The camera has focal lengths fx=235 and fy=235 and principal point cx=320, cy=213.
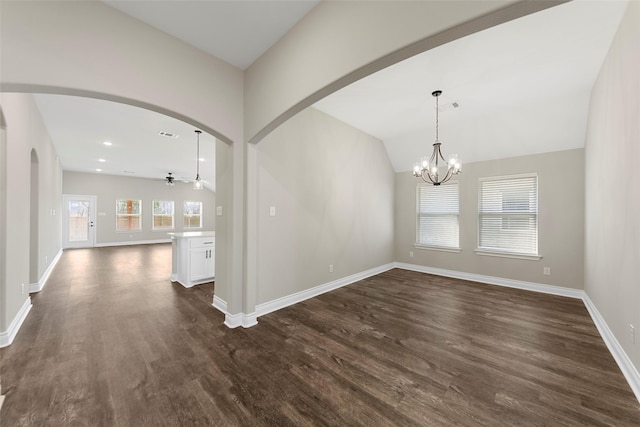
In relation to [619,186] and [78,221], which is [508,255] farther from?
[78,221]

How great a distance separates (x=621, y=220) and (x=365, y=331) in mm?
2655

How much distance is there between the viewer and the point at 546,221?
421 centimetres

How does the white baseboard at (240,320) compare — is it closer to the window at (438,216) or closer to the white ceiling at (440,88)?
the white ceiling at (440,88)

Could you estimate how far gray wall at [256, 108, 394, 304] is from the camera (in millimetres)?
3273

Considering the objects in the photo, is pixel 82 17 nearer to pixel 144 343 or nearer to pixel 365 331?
pixel 144 343

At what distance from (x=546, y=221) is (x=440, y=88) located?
10.5 ft

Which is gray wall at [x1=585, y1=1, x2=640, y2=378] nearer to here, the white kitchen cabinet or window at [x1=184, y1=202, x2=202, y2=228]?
the white kitchen cabinet

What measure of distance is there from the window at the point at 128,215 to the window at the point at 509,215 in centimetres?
1231

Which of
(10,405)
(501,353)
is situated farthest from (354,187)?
(10,405)

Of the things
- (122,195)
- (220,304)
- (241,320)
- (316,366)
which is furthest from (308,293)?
(122,195)

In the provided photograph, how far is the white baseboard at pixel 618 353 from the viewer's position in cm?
183

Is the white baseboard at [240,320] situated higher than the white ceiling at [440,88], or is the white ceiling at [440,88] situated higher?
the white ceiling at [440,88]

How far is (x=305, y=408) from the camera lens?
5.43 ft

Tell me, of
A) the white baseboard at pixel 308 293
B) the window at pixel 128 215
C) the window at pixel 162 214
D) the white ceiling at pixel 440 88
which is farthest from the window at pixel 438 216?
the window at pixel 128 215
